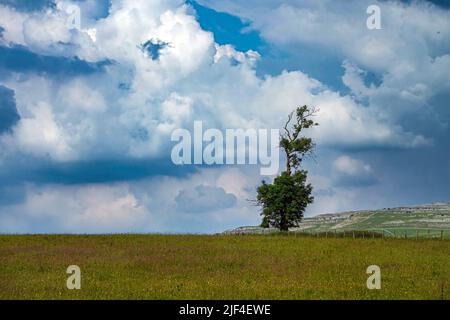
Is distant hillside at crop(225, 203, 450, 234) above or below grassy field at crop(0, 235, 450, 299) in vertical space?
above

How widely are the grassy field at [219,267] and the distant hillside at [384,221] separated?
66.7 feet

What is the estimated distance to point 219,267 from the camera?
1485 inches

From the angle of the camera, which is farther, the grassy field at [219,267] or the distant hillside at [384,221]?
the distant hillside at [384,221]

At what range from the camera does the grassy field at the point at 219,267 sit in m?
27.1

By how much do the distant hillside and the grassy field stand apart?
20.3 metres

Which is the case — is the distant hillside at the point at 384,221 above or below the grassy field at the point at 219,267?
above

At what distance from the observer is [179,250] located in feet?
156

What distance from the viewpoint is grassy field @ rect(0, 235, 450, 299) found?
27.1 m

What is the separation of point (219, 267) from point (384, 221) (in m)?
53.0

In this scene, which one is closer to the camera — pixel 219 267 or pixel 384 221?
pixel 219 267
